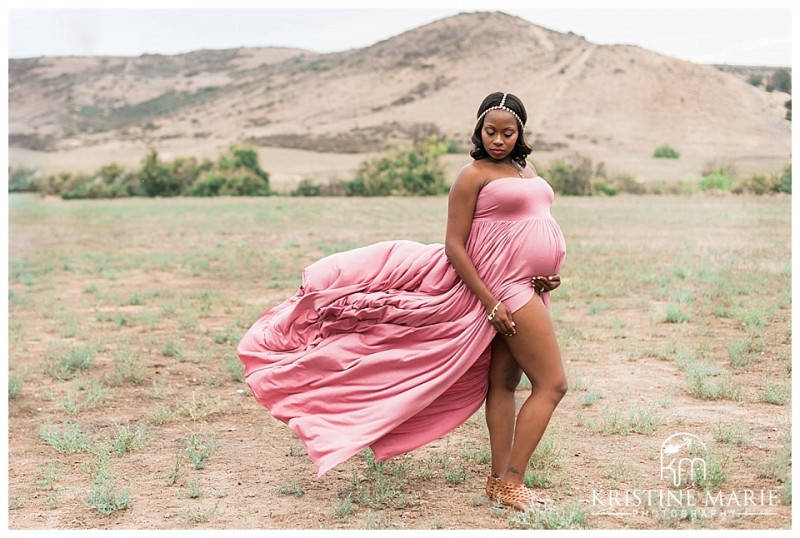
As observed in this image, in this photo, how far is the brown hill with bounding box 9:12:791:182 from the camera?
62.9 m

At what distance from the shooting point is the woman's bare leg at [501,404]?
14.3ft

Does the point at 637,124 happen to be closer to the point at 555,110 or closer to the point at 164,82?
the point at 555,110

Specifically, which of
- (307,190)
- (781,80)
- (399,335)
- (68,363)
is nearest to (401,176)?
(307,190)

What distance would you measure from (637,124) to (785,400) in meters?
61.7

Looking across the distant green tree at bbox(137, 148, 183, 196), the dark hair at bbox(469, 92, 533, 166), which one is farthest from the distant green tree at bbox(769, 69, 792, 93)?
the dark hair at bbox(469, 92, 533, 166)

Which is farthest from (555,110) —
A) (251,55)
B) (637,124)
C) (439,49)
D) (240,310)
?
(240,310)

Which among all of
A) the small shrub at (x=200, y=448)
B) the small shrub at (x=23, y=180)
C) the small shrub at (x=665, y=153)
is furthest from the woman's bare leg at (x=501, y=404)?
the small shrub at (x=665, y=153)

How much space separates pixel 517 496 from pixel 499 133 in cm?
168

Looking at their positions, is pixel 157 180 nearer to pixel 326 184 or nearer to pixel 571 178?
pixel 326 184

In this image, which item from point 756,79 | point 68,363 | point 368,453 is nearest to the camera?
point 368,453

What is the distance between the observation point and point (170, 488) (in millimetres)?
4750

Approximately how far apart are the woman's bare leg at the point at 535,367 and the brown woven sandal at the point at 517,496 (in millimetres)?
149

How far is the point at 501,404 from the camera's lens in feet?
14.4

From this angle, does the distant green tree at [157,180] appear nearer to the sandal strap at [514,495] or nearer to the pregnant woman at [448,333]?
the pregnant woman at [448,333]
